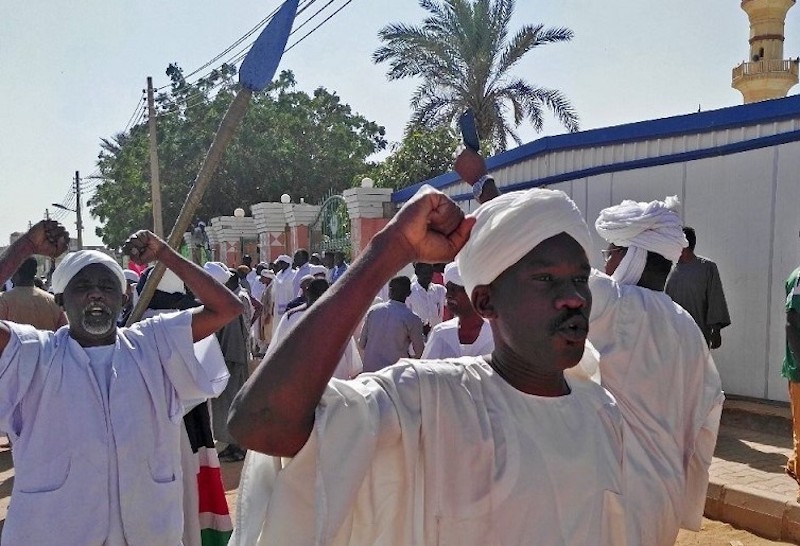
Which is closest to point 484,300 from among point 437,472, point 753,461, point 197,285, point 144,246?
point 437,472

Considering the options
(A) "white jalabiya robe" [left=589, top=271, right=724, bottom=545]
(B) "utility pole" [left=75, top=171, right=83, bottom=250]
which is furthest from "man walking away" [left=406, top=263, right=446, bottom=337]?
(B) "utility pole" [left=75, top=171, right=83, bottom=250]

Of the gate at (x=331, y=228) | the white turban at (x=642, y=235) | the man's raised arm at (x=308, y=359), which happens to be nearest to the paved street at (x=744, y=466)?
the white turban at (x=642, y=235)

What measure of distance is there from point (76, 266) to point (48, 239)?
0.19 meters

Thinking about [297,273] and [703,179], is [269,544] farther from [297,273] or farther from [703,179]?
[297,273]

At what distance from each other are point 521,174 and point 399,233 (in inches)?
372

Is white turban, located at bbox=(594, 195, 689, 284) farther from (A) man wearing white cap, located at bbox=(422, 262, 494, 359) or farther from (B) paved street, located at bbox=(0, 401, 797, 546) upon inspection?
(B) paved street, located at bbox=(0, 401, 797, 546)

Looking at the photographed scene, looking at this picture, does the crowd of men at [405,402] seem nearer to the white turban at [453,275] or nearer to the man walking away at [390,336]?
the white turban at [453,275]

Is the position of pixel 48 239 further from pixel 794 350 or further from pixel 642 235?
pixel 794 350

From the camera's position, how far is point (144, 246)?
3.11 metres

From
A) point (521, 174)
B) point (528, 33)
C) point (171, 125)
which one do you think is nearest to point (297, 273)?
point (521, 174)

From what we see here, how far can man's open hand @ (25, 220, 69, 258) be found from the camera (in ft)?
9.34

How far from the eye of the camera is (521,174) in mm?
10609

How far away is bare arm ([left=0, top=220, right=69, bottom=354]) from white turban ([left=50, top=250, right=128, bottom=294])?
2.2 inches

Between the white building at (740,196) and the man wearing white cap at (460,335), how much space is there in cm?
443
